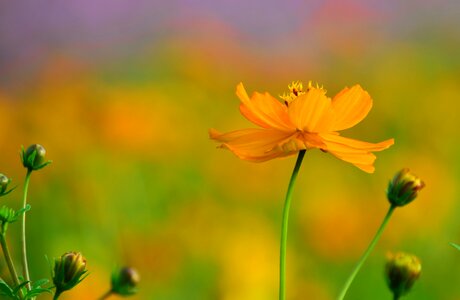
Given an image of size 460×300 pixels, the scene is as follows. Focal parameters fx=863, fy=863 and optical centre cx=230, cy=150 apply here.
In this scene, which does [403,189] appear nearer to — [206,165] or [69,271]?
[69,271]

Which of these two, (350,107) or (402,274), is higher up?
(350,107)

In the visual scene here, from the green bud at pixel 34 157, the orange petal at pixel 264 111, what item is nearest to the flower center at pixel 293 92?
the orange petal at pixel 264 111

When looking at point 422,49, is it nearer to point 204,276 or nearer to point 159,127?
point 159,127

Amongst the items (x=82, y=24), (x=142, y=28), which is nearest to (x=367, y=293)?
(x=82, y=24)

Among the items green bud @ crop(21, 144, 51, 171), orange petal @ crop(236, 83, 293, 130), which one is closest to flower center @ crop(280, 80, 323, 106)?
orange petal @ crop(236, 83, 293, 130)

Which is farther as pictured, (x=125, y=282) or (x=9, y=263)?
(x=125, y=282)

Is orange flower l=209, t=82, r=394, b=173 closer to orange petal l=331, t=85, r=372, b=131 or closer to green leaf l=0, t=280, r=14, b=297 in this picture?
orange petal l=331, t=85, r=372, b=131

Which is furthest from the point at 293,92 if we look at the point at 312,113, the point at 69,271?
the point at 69,271

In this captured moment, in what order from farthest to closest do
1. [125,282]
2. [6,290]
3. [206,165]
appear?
[206,165]
[125,282]
[6,290]
